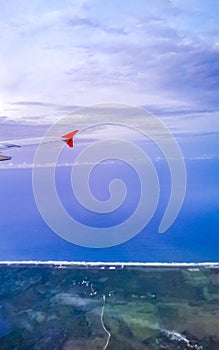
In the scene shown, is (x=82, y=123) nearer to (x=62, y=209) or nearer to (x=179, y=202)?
(x=62, y=209)

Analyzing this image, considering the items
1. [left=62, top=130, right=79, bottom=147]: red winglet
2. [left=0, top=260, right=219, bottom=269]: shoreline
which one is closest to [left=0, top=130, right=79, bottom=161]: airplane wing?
[left=62, top=130, right=79, bottom=147]: red winglet

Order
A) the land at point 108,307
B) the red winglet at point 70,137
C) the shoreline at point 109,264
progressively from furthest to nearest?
1. the shoreline at point 109,264
2. the red winglet at point 70,137
3. the land at point 108,307

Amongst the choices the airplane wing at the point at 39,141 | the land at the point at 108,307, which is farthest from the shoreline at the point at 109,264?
the airplane wing at the point at 39,141

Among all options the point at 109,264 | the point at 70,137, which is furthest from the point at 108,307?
the point at 70,137

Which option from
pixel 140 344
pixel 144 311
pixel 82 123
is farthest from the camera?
pixel 82 123

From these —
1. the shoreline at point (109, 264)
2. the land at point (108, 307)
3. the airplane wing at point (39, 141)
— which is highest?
the airplane wing at point (39, 141)

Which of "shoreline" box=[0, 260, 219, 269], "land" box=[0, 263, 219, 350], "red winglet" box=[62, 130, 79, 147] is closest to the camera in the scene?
"land" box=[0, 263, 219, 350]

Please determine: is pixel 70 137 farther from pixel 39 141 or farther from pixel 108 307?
pixel 108 307

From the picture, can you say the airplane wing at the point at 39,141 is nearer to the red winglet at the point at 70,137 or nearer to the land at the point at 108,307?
the red winglet at the point at 70,137

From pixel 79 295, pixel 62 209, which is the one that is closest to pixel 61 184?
pixel 62 209

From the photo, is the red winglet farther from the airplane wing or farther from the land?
the land

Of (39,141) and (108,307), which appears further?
(39,141)
